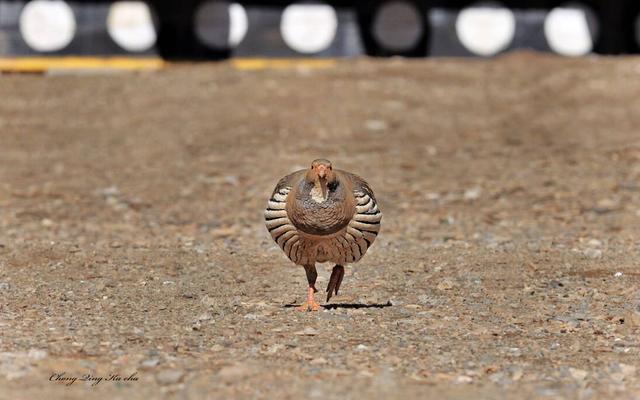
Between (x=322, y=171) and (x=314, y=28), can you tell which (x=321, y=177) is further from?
(x=314, y=28)

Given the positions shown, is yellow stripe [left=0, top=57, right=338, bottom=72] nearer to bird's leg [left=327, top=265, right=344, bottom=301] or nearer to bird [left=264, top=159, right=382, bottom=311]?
bird's leg [left=327, top=265, right=344, bottom=301]

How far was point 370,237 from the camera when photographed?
705 cm

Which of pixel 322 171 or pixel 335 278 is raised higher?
pixel 322 171

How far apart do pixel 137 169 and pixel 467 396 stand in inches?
352

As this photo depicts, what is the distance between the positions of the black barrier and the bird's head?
14.5 m

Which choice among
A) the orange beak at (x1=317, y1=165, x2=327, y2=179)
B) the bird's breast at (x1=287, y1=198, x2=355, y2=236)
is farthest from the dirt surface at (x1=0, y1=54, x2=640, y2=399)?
the orange beak at (x1=317, y1=165, x2=327, y2=179)

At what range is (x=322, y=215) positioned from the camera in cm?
673

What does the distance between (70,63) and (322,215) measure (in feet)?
48.7

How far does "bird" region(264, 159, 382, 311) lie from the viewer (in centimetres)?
673

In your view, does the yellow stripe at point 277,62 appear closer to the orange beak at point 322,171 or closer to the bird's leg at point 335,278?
the bird's leg at point 335,278

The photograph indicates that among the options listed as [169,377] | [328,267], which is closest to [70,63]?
[328,267]

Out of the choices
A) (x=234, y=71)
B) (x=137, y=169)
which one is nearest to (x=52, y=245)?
(x=137, y=169)

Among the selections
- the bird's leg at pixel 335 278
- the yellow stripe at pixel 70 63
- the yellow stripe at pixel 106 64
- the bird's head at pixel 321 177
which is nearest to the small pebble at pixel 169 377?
the bird's head at pixel 321 177

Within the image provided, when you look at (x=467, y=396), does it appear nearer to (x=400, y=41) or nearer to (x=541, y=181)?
(x=541, y=181)
